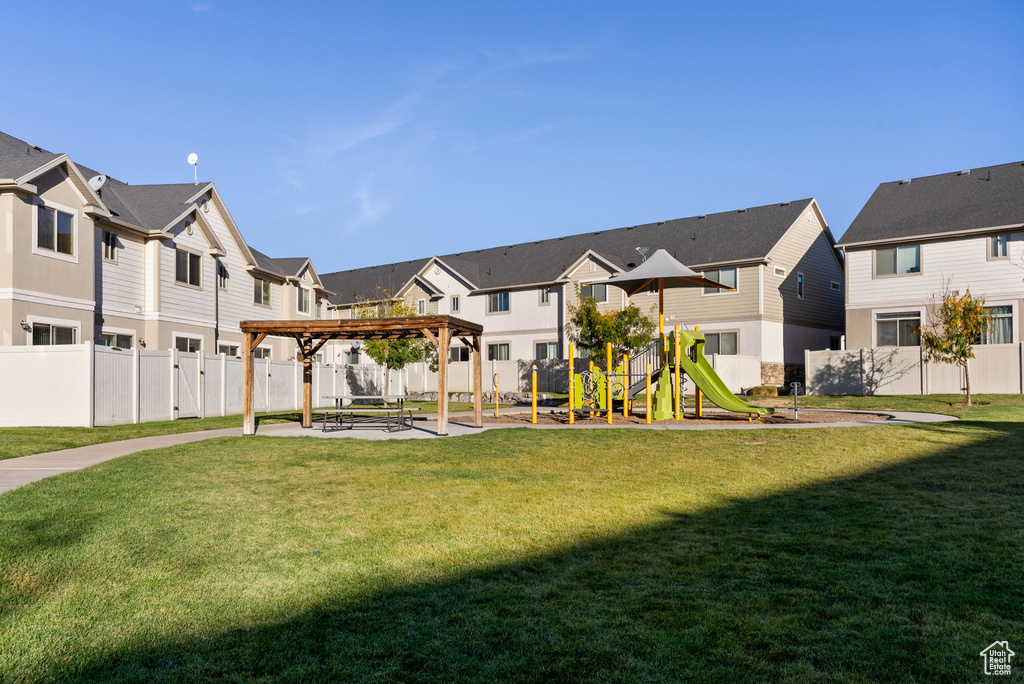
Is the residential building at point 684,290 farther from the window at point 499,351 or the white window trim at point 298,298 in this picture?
the white window trim at point 298,298

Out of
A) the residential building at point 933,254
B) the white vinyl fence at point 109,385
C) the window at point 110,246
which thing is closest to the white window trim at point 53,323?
the white vinyl fence at point 109,385

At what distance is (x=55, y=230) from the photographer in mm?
21250

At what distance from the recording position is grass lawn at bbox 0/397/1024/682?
4336 millimetres

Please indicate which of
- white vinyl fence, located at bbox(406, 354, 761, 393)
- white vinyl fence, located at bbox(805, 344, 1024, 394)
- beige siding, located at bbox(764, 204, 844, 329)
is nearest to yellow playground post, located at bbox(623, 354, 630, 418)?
white vinyl fence, located at bbox(406, 354, 761, 393)

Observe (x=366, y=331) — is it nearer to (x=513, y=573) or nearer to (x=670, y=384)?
(x=670, y=384)

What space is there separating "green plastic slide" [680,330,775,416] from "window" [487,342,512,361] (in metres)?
23.6

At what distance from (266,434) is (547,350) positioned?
84.7 feet

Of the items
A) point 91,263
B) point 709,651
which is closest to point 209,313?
point 91,263

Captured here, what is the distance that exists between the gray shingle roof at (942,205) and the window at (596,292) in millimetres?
12344

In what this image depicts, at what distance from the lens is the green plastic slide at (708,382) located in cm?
1925

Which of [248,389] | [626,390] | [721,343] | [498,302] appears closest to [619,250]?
[498,302]

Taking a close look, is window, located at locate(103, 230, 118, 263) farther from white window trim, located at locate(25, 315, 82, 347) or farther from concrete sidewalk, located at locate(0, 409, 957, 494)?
concrete sidewalk, located at locate(0, 409, 957, 494)

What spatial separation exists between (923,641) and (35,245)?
23.0 metres

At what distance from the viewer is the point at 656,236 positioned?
135ft
